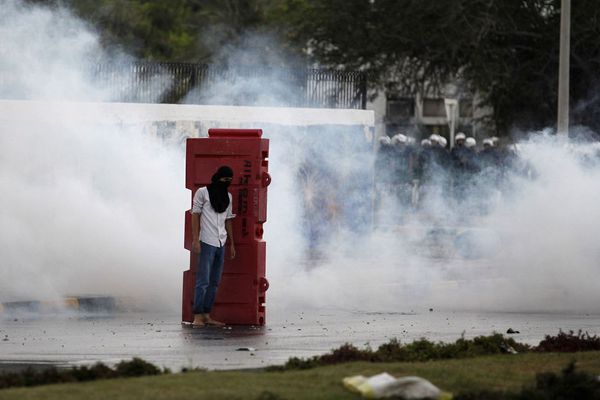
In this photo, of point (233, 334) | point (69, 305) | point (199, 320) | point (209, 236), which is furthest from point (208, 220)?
point (69, 305)

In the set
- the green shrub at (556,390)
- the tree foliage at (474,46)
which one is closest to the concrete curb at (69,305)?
the green shrub at (556,390)

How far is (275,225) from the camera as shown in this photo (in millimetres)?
21000

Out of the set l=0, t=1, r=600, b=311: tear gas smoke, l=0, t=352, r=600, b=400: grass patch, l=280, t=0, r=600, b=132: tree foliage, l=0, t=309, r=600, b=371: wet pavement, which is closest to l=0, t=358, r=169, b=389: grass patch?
l=0, t=352, r=600, b=400: grass patch

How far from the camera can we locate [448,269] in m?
21.7

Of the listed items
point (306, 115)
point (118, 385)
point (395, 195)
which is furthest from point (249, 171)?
point (395, 195)

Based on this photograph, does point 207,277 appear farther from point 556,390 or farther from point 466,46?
point 466,46

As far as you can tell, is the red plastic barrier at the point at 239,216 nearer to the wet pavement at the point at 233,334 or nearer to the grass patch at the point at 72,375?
the wet pavement at the point at 233,334

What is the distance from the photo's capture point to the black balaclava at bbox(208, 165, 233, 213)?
15.3 meters

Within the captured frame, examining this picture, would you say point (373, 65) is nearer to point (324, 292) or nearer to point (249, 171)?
point (324, 292)

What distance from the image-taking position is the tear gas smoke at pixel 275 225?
18.1 m

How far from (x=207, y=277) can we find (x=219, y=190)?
2.79ft

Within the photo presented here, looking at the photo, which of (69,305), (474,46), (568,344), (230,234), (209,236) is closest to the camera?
(568,344)

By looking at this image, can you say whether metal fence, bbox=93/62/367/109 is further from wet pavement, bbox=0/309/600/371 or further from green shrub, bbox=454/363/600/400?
green shrub, bbox=454/363/600/400

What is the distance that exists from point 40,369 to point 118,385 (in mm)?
1774
